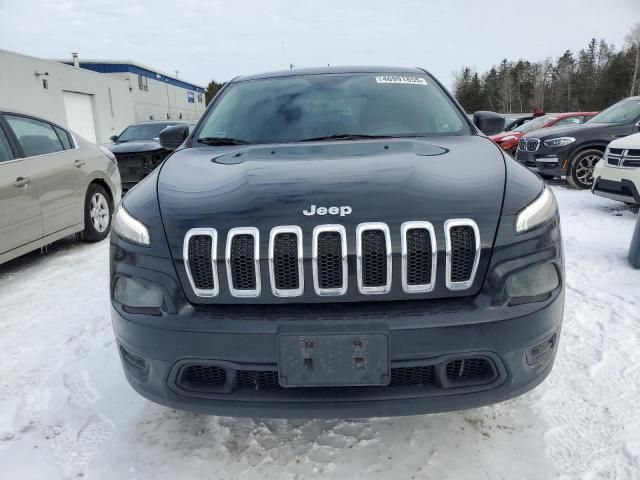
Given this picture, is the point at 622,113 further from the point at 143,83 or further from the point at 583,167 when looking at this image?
the point at 143,83

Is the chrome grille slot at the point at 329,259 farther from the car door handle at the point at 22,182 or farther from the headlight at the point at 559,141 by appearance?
the headlight at the point at 559,141

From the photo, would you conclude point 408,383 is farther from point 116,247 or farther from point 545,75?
point 545,75

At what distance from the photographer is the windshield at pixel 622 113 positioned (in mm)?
8375

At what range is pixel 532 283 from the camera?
1.70 m

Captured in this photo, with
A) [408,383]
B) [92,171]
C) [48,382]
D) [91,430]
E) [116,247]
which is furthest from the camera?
[92,171]

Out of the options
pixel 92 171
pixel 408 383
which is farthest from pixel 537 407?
pixel 92 171

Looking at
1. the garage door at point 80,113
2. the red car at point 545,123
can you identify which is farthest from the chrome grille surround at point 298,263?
the garage door at point 80,113

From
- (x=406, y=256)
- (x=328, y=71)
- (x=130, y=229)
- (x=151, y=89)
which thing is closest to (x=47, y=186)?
(x=328, y=71)

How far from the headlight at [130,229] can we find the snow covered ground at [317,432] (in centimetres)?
89

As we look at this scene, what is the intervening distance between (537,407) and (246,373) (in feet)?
4.53

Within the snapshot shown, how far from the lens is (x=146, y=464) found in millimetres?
1914

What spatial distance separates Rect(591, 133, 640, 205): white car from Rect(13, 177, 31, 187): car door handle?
20.6ft

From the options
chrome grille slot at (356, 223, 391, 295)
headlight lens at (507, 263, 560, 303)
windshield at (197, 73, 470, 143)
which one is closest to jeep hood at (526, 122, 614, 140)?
windshield at (197, 73, 470, 143)

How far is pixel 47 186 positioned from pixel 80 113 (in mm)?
29154
